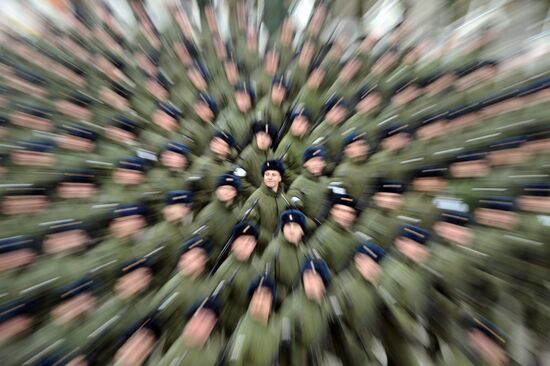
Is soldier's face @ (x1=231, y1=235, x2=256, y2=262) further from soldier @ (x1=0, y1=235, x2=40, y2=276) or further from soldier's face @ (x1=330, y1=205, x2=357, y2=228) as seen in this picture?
soldier @ (x1=0, y1=235, x2=40, y2=276)

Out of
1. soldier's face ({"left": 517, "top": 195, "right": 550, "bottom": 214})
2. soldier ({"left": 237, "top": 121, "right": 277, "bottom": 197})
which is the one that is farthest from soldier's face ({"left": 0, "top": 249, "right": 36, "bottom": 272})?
soldier's face ({"left": 517, "top": 195, "right": 550, "bottom": 214})

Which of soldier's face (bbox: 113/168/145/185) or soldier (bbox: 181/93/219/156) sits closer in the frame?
soldier's face (bbox: 113/168/145/185)

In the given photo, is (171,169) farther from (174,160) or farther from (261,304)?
(261,304)

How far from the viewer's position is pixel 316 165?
1.59 meters

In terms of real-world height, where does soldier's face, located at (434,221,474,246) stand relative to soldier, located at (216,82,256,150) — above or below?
below

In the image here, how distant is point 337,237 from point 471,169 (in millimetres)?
542

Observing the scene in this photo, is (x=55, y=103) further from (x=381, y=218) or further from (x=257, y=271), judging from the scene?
(x=381, y=218)

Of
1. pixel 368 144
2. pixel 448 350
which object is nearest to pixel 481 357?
pixel 448 350

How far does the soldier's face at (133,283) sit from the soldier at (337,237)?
0.59m

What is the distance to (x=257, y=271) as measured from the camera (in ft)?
4.22

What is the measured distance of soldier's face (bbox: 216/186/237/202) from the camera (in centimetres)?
150

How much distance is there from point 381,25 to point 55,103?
1.84 m

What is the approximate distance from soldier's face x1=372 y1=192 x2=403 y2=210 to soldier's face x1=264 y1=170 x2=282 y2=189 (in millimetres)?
436

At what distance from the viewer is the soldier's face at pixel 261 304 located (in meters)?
1.09
